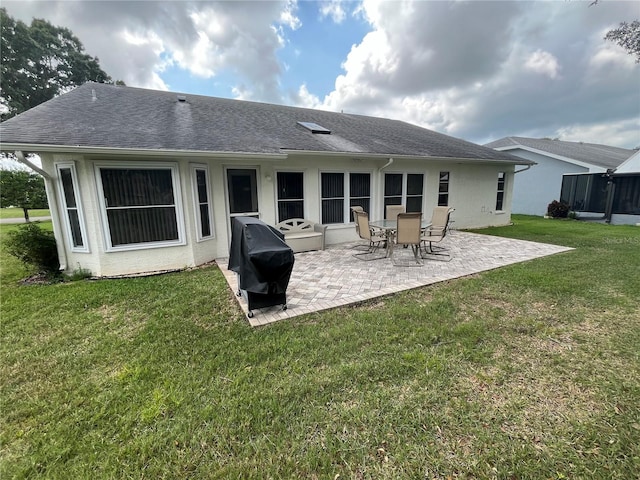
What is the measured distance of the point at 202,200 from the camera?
6680 mm

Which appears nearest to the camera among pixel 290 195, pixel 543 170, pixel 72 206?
pixel 72 206

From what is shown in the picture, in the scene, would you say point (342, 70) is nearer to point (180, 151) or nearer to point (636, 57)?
point (636, 57)

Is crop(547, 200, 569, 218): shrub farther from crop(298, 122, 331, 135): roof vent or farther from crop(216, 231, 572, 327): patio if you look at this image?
crop(298, 122, 331, 135): roof vent

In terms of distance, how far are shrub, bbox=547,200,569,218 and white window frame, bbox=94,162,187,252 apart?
19.1m

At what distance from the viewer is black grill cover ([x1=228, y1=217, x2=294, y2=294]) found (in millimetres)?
3747

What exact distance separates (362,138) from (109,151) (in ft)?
24.7

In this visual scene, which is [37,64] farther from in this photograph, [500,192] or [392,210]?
[500,192]

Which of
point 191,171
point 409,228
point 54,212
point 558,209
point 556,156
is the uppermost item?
point 556,156

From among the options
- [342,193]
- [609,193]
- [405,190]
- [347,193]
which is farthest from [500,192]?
[342,193]

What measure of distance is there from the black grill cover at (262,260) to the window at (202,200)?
9.94ft

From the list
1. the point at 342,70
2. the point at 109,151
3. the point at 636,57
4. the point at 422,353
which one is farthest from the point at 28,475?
the point at 342,70

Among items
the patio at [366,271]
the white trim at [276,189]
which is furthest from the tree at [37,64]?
the patio at [366,271]

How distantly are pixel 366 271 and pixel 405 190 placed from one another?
488 centimetres

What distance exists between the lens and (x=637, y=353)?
3.01 m
